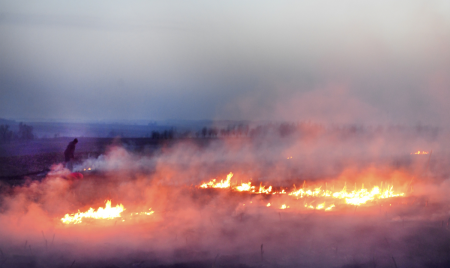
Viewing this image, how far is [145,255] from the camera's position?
6.55 m

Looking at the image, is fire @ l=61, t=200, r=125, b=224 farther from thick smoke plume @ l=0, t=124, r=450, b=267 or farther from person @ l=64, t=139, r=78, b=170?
person @ l=64, t=139, r=78, b=170

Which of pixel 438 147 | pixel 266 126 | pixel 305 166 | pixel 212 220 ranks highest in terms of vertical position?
pixel 266 126

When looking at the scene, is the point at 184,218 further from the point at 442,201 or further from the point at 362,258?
the point at 442,201

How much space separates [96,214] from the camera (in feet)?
29.2

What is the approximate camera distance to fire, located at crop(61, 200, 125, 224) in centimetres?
842

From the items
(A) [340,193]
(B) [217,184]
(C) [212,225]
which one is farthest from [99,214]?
(A) [340,193]

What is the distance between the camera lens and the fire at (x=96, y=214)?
8422mm

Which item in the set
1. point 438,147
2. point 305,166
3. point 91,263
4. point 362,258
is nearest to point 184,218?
point 91,263

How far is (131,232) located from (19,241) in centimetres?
264

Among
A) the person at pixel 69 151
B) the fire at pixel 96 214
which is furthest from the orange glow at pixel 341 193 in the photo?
the person at pixel 69 151

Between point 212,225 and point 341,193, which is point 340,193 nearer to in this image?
point 341,193

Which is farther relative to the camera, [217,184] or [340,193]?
[217,184]

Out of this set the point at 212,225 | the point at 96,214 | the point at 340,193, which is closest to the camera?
the point at 212,225

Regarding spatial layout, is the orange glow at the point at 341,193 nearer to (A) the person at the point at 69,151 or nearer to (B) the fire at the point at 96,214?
(B) the fire at the point at 96,214
